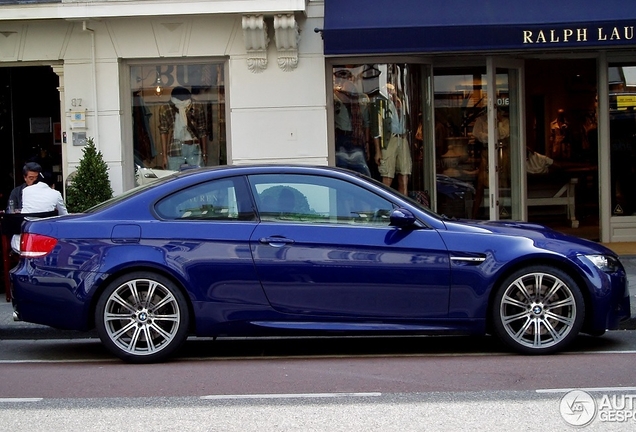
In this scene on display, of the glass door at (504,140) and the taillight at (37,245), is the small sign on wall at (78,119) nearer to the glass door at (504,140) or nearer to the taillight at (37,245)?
the glass door at (504,140)

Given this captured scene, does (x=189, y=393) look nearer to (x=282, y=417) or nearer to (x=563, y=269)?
(x=282, y=417)

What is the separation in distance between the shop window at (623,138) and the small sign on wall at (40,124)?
9.35m

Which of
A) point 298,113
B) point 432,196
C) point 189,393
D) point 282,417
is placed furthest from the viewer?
point 432,196

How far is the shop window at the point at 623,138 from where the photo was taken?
47.5 ft

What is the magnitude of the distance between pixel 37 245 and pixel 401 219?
294 cm

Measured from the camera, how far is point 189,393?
22.4ft

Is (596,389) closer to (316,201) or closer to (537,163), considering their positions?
(316,201)

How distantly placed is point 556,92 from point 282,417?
10283mm

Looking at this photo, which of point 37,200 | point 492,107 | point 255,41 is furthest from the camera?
point 492,107

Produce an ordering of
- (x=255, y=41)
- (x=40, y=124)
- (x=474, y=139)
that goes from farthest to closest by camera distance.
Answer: (x=40, y=124) → (x=474, y=139) → (x=255, y=41)

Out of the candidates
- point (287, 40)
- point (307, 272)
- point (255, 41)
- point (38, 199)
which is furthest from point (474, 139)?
point (307, 272)

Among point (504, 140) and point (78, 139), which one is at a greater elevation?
point (78, 139)

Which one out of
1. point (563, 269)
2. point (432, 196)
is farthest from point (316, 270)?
point (432, 196)

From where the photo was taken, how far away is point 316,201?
312 inches
